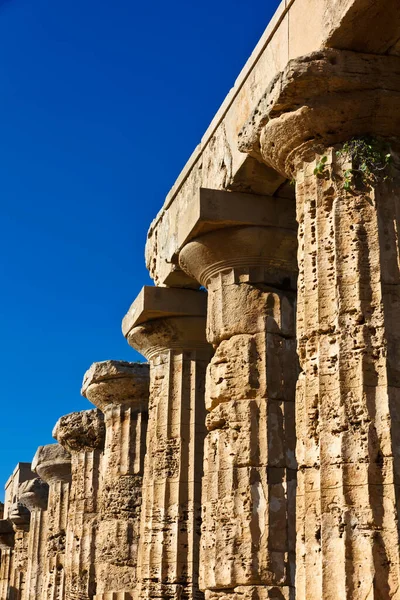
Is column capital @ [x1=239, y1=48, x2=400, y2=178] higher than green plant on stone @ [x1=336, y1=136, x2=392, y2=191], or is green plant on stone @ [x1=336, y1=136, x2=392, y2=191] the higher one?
column capital @ [x1=239, y1=48, x2=400, y2=178]

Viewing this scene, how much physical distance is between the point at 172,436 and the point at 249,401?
308 centimetres

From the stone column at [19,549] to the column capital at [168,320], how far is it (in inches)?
578

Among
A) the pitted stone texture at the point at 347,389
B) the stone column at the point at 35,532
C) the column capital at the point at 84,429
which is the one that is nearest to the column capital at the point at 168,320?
the pitted stone texture at the point at 347,389

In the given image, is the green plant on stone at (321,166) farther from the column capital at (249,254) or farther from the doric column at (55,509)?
the doric column at (55,509)

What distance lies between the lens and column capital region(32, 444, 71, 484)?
23.8 metres

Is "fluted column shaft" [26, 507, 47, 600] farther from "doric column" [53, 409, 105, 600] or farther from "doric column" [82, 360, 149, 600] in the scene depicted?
"doric column" [82, 360, 149, 600]

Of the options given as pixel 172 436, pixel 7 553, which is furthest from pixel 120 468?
pixel 7 553

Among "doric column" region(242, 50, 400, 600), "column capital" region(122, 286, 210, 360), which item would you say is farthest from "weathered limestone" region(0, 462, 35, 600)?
"doric column" region(242, 50, 400, 600)

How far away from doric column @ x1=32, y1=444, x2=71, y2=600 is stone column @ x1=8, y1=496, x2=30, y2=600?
14.3 ft

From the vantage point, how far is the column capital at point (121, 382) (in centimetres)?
1814

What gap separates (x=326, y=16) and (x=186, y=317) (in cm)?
606

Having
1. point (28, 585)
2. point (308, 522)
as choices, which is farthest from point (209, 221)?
point (28, 585)

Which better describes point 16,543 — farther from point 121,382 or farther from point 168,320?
point 168,320

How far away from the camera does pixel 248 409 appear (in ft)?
38.5
